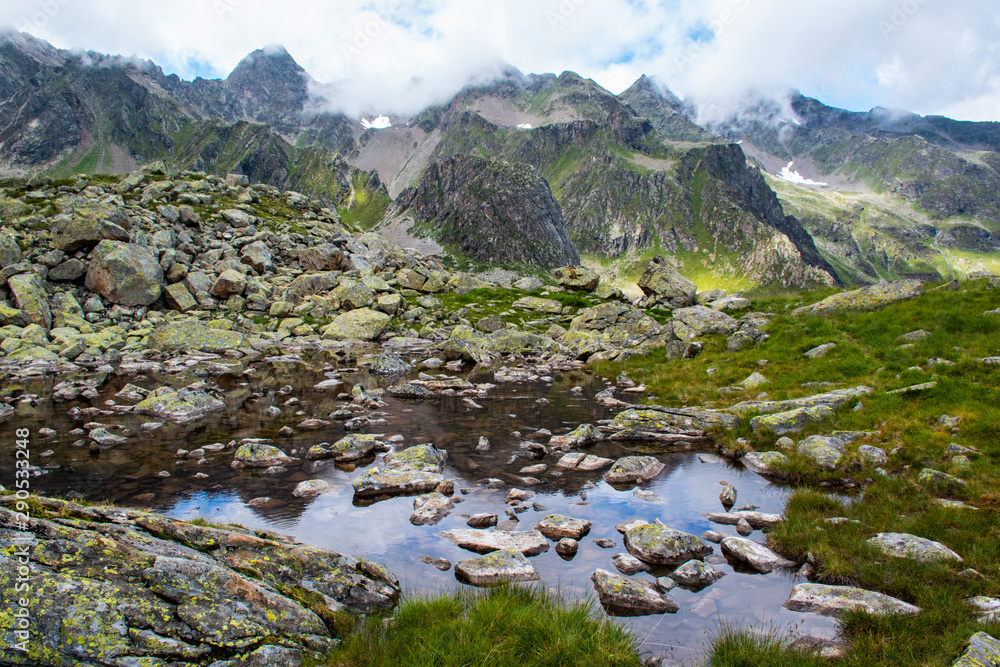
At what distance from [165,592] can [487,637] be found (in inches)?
141

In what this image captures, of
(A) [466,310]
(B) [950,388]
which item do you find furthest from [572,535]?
(A) [466,310]

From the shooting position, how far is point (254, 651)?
193 inches

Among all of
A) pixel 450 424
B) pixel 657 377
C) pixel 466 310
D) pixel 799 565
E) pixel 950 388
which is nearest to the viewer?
pixel 799 565

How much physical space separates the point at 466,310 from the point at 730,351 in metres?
34.9

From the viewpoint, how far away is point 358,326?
44.9 meters

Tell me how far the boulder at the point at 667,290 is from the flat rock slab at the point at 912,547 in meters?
45.6

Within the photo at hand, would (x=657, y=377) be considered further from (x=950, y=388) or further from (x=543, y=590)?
(x=543, y=590)

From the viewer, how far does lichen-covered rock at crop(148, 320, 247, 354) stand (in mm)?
35469

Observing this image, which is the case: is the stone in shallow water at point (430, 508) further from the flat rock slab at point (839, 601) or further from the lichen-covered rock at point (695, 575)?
the flat rock slab at point (839, 601)

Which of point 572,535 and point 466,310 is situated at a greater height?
point 466,310

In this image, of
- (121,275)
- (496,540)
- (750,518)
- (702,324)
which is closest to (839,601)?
(750,518)

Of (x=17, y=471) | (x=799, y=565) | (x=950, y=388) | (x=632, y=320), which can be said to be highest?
(x=632, y=320)

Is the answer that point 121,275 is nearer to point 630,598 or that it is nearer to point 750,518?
point 630,598

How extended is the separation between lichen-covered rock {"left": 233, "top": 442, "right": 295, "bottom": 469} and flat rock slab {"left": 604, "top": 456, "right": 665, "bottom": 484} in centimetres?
902
